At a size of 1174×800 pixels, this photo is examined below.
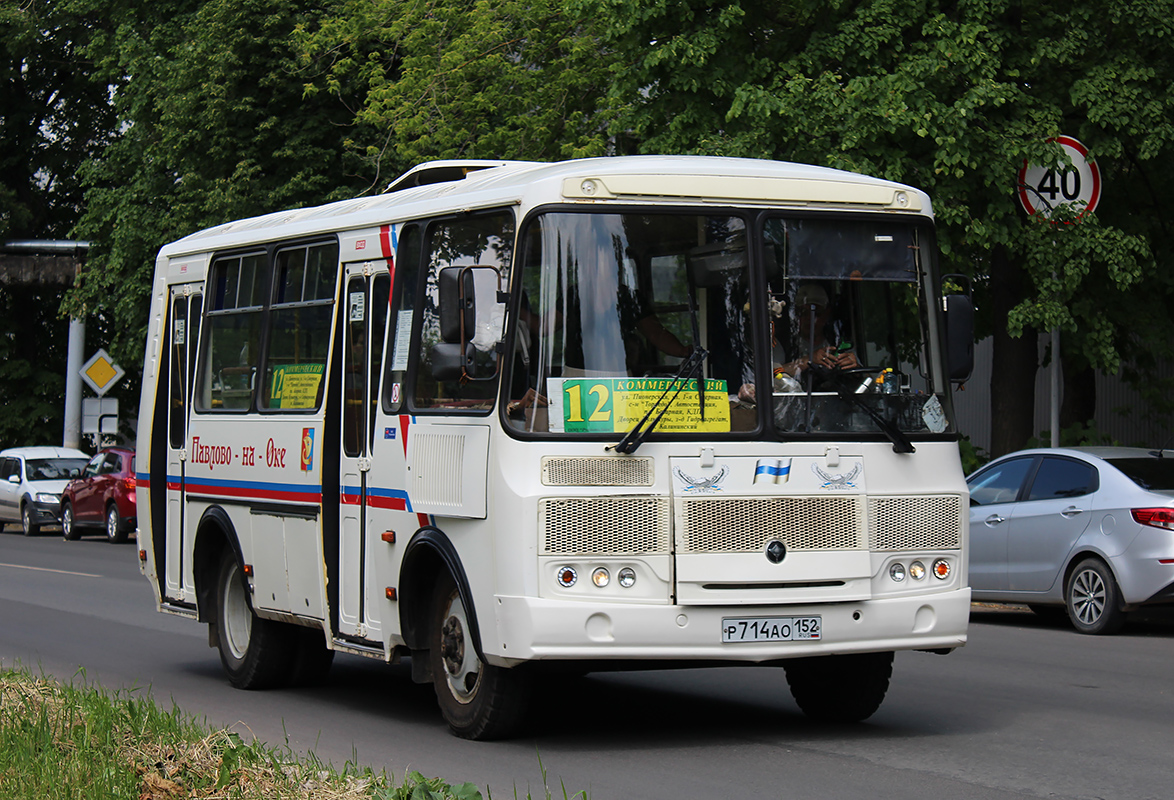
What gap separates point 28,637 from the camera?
1509 cm

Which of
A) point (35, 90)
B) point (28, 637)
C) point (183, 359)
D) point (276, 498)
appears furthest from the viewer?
point (35, 90)

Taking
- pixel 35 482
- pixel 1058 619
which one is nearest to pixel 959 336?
pixel 1058 619

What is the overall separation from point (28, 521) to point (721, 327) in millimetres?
31439

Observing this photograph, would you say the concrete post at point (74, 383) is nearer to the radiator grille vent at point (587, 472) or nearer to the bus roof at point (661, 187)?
the bus roof at point (661, 187)

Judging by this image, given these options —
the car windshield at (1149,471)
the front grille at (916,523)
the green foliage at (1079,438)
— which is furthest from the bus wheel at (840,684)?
the green foliage at (1079,438)

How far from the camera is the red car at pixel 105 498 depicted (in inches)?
1277

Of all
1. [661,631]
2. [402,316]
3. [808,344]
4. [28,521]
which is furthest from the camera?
[28,521]

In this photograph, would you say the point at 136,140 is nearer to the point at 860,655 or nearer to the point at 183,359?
the point at 183,359

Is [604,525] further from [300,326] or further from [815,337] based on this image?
[300,326]

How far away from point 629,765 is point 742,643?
802 mm

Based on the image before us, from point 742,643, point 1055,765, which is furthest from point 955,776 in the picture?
point 742,643

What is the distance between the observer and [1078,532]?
49.2 ft

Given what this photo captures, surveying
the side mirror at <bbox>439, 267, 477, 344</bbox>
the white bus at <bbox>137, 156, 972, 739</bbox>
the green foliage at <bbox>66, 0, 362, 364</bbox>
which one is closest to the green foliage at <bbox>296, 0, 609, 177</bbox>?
the green foliage at <bbox>66, 0, 362, 364</bbox>

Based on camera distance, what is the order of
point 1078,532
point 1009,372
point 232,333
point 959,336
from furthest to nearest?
point 1009,372 → point 1078,532 → point 232,333 → point 959,336
